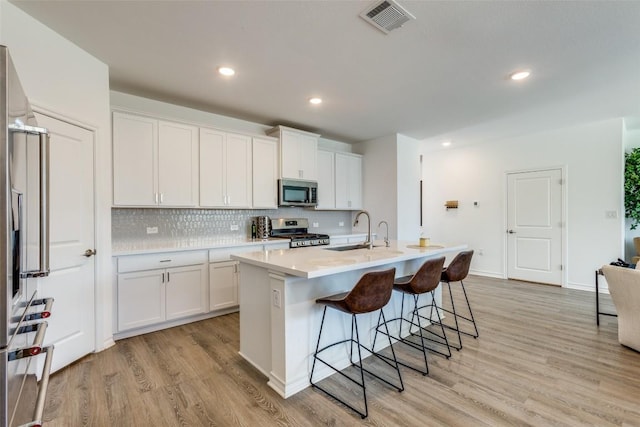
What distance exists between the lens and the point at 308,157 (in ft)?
15.6

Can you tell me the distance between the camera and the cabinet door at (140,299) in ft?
9.65

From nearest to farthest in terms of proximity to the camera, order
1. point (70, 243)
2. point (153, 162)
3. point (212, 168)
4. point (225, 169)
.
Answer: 1. point (70, 243)
2. point (153, 162)
3. point (212, 168)
4. point (225, 169)

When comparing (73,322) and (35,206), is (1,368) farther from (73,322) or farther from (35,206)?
(73,322)

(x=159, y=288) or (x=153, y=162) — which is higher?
(x=153, y=162)

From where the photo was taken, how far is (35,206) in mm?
1409

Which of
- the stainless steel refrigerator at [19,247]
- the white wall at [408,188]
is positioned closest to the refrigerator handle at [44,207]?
the stainless steel refrigerator at [19,247]

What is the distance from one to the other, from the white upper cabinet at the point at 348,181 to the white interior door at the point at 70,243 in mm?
3546

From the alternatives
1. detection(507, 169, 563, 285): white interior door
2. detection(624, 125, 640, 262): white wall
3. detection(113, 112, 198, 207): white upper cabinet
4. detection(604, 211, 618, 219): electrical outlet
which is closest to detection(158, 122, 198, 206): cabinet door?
detection(113, 112, 198, 207): white upper cabinet

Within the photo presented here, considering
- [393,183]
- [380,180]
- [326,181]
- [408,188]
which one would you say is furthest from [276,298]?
[408,188]

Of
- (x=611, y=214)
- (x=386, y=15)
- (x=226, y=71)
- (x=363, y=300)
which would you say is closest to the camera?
(x=363, y=300)

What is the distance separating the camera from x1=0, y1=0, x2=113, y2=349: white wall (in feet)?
6.85

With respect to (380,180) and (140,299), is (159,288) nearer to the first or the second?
(140,299)

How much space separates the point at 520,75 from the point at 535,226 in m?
3.33

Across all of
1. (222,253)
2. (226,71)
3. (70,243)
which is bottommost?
(222,253)
